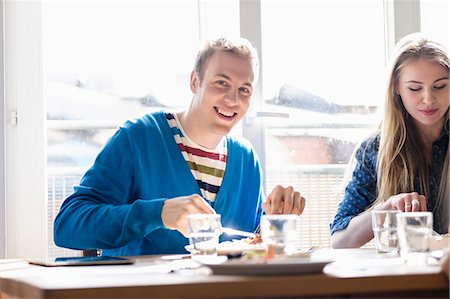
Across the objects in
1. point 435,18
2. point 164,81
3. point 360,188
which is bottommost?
point 360,188

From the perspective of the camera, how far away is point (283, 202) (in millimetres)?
2145

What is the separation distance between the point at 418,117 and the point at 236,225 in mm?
660

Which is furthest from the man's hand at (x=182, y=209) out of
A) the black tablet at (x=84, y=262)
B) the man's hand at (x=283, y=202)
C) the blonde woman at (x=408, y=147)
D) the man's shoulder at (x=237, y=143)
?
the blonde woman at (x=408, y=147)

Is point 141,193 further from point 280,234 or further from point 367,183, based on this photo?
point 280,234

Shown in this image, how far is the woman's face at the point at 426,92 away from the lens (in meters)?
2.55

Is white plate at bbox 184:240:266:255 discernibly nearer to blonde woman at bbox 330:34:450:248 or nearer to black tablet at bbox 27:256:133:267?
black tablet at bbox 27:256:133:267

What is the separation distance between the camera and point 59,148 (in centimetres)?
309

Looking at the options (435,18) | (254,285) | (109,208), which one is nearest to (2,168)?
(109,208)

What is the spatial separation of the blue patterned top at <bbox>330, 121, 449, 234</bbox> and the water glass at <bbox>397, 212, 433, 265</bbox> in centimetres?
100

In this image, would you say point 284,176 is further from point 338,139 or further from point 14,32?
point 14,32

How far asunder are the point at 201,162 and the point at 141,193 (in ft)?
0.70

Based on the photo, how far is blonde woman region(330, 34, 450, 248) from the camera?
2.51 metres

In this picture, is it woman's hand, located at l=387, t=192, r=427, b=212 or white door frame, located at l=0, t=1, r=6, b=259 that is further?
white door frame, located at l=0, t=1, r=6, b=259

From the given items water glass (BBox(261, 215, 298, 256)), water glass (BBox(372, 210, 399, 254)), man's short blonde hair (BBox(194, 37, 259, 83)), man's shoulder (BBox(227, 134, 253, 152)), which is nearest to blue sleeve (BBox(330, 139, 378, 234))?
man's shoulder (BBox(227, 134, 253, 152))
